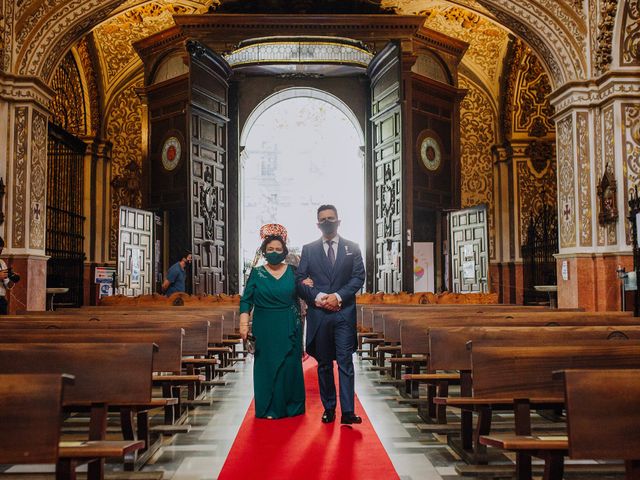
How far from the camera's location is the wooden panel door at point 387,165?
47.8ft

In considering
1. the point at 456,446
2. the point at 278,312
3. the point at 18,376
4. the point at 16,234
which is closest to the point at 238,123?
the point at 16,234

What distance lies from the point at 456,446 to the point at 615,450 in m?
2.25

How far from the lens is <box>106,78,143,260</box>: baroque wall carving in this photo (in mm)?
18797

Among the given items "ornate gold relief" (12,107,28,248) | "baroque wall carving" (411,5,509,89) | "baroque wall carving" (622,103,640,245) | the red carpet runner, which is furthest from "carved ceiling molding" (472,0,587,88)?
the red carpet runner

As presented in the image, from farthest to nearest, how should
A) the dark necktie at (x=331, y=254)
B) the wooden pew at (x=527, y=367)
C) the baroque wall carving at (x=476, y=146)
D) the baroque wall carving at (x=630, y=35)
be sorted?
the baroque wall carving at (x=476, y=146) → the baroque wall carving at (x=630, y=35) → the dark necktie at (x=331, y=254) → the wooden pew at (x=527, y=367)

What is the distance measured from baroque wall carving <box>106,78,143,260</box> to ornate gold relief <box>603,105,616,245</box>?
38.6 feet

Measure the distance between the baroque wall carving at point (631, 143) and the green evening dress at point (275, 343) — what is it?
708 centimetres

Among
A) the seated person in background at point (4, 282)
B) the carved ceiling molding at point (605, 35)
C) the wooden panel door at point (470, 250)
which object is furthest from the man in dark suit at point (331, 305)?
the wooden panel door at point (470, 250)

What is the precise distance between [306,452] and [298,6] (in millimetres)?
12998

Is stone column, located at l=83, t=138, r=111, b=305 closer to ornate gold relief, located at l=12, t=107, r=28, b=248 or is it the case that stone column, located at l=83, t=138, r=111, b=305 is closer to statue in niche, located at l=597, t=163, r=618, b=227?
ornate gold relief, located at l=12, t=107, r=28, b=248

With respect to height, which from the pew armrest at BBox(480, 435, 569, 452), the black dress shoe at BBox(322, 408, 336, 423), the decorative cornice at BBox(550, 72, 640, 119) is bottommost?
the black dress shoe at BBox(322, 408, 336, 423)

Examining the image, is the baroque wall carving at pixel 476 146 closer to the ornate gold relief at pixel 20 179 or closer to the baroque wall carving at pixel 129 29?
the baroque wall carving at pixel 129 29

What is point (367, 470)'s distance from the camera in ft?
14.1

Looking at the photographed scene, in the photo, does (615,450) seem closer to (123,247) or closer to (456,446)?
(456,446)
